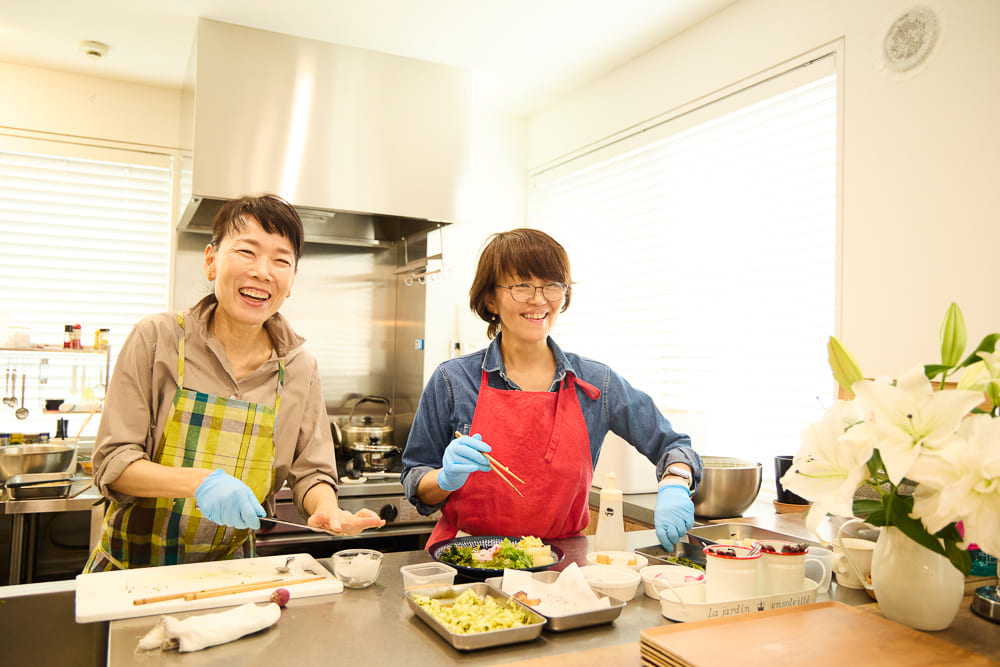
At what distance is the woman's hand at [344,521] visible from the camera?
151cm

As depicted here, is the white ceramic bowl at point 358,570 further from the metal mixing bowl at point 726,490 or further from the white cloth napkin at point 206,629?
the metal mixing bowl at point 726,490

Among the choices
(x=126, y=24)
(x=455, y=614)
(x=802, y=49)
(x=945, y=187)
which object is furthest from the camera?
(x=126, y=24)

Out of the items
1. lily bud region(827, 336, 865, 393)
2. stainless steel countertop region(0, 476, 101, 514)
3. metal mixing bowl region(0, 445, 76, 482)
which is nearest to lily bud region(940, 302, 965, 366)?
lily bud region(827, 336, 865, 393)

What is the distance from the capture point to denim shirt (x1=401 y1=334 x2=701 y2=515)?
1.88m

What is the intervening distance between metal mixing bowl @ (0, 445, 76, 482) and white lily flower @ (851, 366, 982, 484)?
3.13m

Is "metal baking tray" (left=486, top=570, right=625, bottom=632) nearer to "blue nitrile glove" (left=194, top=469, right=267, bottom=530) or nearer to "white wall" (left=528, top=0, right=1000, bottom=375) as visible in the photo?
"blue nitrile glove" (left=194, top=469, right=267, bottom=530)

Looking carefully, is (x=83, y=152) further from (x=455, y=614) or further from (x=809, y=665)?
(x=809, y=665)

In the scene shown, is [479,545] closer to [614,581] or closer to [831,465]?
[614,581]

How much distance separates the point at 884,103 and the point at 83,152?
3819 mm

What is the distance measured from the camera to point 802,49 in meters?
2.64

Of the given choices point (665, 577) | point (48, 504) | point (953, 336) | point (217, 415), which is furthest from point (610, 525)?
point (48, 504)

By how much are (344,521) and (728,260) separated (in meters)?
2.12

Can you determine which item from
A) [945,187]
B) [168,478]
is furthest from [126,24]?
[945,187]

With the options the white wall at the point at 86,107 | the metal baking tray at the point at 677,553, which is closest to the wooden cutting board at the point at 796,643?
the metal baking tray at the point at 677,553
